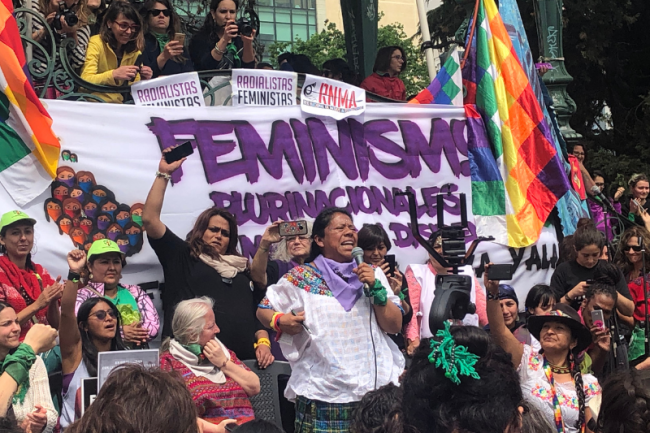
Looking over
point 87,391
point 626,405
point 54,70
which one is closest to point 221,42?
point 54,70

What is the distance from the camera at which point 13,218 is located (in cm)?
548

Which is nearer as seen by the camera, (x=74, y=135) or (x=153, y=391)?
(x=153, y=391)

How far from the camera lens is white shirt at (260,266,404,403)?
492 cm

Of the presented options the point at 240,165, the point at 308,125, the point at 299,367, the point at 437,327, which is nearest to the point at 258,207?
the point at 240,165

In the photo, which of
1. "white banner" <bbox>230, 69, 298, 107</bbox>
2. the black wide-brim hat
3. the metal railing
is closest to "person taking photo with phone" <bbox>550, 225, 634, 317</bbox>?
the black wide-brim hat

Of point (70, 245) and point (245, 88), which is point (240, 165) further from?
point (70, 245)

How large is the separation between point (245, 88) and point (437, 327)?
12.0 ft

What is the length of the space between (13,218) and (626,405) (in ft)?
12.3

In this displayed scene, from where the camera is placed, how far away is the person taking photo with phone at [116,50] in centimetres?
670

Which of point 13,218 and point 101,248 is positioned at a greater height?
point 13,218

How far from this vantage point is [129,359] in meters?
4.26

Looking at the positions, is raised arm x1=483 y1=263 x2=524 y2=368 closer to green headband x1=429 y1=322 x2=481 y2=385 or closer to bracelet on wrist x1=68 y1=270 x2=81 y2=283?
green headband x1=429 y1=322 x2=481 y2=385

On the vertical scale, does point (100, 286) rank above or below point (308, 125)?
below

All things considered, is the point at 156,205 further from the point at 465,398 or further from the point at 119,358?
the point at 465,398
